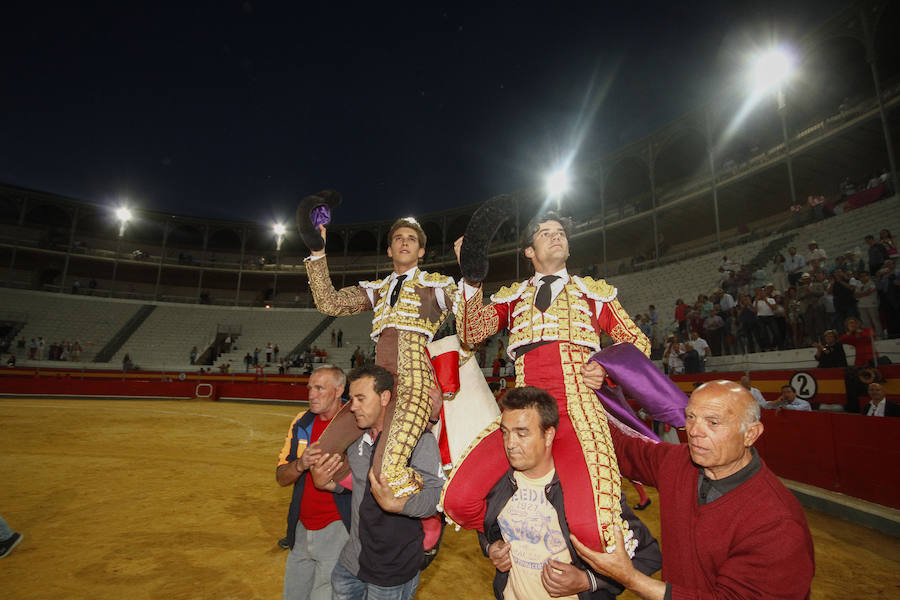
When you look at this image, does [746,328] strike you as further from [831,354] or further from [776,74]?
[776,74]

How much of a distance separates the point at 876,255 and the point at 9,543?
12926mm

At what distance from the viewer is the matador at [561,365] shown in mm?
1713

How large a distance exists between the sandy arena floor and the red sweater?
2040 mm

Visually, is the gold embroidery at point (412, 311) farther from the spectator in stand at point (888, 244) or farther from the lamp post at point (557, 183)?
the lamp post at point (557, 183)

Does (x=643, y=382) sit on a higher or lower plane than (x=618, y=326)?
lower

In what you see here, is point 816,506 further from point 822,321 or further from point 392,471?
point 392,471

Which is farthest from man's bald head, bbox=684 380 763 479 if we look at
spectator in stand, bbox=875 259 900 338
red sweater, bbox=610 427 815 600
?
spectator in stand, bbox=875 259 900 338

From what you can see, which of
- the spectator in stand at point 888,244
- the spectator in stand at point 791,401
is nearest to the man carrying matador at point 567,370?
the spectator in stand at point 791,401

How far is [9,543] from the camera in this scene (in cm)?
357

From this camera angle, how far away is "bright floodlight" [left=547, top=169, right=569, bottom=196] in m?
21.8

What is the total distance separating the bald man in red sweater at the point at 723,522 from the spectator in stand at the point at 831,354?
6957 millimetres

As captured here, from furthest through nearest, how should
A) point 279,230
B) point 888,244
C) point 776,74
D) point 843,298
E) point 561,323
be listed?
point 279,230
point 776,74
point 888,244
point 843,298
point 561,323

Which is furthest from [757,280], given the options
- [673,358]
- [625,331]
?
[625,331]

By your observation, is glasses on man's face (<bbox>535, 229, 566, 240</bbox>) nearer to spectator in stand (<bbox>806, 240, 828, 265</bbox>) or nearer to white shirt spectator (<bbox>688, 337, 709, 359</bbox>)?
white shirt spectator (<bbox>688, 337, 709, 359</bbox>)
